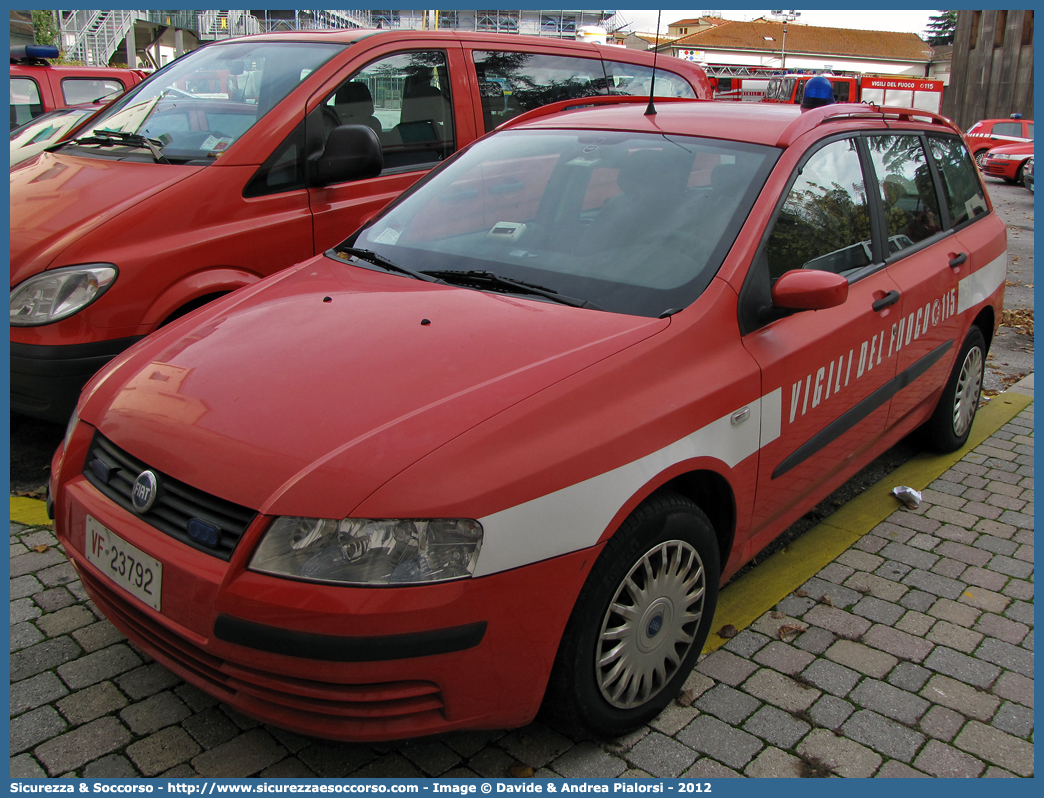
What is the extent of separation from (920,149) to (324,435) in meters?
3.46

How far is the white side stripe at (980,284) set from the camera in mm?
4234

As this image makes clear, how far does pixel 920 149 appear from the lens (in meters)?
4.16

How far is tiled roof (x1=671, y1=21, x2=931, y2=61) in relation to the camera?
7169 cm

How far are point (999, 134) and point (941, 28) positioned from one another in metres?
71.3

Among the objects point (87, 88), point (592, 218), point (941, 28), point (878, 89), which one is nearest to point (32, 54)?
point (87, 88)

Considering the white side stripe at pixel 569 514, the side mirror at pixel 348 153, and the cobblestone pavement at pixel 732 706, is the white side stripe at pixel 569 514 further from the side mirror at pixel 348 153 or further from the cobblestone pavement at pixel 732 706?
the side mirror at pixel 348 153

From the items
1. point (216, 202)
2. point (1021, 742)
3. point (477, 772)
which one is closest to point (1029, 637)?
point (1021, 742)

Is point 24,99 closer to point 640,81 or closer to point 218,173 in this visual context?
point 218,173

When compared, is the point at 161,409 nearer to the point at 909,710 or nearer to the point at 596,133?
Result: the point at 596,133

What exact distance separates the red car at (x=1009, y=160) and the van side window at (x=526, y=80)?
66.5 feet

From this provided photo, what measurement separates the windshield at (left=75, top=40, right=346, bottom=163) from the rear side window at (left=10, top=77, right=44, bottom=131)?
5.67 meters

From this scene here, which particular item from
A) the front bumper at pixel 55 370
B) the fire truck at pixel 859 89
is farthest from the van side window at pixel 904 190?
the fire truck at pixel 859 89

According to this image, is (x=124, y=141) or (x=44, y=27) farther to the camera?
(x=44, y=27)

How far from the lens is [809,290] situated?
8.80 ft
